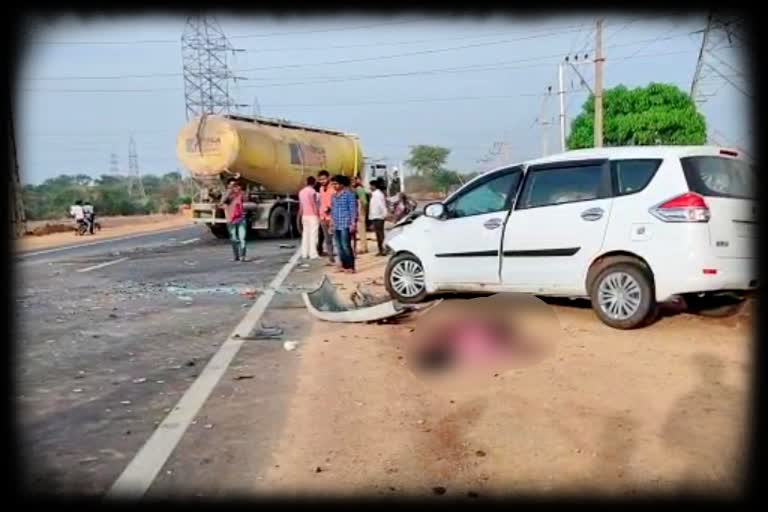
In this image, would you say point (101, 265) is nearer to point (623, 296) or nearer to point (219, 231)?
point (219, 231)

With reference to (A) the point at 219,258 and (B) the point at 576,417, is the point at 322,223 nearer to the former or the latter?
(A) the point at 219,258

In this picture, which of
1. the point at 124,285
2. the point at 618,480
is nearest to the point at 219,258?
the point at 124,285

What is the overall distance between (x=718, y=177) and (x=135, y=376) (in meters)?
5.69

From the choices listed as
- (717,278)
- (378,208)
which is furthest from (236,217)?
(717,278)

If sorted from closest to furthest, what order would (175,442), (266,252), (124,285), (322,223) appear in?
1. (175,442)
2. (124,285)
3. (322,223)
4. (266,252)

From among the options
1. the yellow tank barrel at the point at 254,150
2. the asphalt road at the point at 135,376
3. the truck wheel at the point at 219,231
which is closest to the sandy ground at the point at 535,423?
the asphalt road at the point at 135,376

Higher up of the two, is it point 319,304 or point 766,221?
point 766,221

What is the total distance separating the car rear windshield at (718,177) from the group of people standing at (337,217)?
707cm

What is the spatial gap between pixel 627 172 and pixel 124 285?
8.52m

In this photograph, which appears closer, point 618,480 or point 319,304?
point 618,480

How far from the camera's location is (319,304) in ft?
30.9

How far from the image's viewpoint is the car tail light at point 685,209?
7059mm

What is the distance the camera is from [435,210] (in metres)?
9.00

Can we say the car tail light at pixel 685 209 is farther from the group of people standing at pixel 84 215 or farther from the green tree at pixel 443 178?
the green tree at pixel 443 178
